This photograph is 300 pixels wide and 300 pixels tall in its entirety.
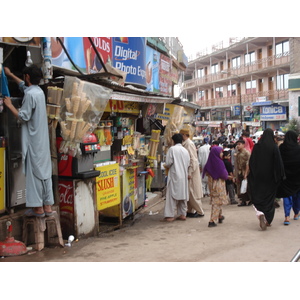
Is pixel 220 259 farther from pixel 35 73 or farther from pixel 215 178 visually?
pixel 35 73

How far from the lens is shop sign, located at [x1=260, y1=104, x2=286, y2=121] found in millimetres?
32434

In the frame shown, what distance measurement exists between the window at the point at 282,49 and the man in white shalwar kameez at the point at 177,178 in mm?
28303

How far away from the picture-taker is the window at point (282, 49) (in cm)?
3159

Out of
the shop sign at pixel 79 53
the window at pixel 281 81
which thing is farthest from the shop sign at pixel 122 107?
the window at pixel 281 81

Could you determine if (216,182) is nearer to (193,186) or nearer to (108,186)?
(193,186)

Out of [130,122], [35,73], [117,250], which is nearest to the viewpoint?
[35,73]

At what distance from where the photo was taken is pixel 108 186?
595 cm

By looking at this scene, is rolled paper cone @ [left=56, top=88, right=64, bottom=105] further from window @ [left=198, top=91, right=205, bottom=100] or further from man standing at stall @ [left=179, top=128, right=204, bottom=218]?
window @ [left=198, top=91, right=205, bottom=100]

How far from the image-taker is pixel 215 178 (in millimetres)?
6480

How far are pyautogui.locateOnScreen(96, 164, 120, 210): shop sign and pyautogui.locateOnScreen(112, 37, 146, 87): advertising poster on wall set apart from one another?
13.5ft

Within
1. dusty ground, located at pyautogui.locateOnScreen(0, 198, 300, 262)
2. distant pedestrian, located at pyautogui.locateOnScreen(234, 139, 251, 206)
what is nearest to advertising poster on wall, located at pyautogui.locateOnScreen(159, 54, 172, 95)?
distant pedestrian, located at pyautogui.locateOnScreen(234, 139, 251, 206)

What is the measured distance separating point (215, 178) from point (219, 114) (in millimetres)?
37831

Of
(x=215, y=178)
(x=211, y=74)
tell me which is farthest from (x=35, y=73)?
(x=211, y=74)

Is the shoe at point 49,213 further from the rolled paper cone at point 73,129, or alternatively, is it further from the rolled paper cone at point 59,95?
the rolled paper cone at point 59,95
